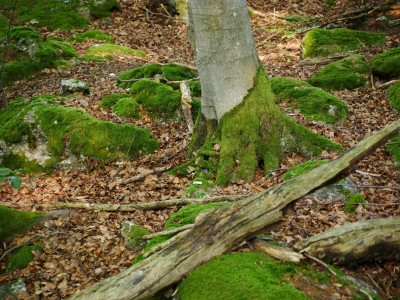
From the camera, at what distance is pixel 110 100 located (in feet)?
29.7

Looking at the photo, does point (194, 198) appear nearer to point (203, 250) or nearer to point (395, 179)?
point (203, 250)

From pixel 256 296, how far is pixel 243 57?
158 inches

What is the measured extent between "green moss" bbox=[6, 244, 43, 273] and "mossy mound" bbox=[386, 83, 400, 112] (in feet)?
22.4

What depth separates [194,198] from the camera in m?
5.60

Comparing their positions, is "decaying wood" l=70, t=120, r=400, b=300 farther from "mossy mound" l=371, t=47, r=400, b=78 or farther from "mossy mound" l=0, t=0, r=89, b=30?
"mossy mound" l=0, t=0, r=89, b=30

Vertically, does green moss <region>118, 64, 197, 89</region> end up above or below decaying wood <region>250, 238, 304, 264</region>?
above

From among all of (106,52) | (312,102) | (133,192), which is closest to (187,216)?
(133,192)

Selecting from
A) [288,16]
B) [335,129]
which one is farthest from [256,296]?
[288,16]

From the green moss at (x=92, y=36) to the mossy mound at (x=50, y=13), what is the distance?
94cm

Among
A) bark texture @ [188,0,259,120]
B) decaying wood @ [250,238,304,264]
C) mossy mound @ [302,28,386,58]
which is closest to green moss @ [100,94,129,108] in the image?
bark texture @ [188,0,259,120]

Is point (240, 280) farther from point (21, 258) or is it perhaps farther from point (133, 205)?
point (21, 258)

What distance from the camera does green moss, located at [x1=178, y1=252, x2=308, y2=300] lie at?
314 cm

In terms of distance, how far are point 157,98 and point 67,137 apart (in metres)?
2.16

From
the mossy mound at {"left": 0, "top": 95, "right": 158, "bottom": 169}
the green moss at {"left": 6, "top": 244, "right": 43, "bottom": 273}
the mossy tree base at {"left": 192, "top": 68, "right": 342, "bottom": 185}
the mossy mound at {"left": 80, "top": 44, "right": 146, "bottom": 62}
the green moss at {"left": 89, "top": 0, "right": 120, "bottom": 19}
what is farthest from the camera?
the green moss at {"left": 89, "top": 0, "right": 120, "bottom": 19}
